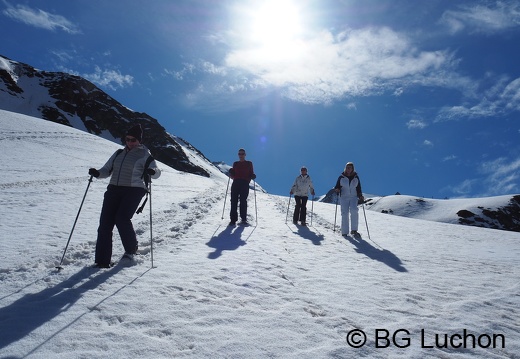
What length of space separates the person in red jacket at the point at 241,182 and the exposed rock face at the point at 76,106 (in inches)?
3834

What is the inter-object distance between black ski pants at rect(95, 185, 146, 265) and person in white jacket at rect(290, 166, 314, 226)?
333 inches

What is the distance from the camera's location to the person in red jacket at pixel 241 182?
11.2m

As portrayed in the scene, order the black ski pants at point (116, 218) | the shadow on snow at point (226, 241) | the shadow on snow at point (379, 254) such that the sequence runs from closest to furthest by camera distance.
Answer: the black ski pants at point (116, 218) < the shadow on snow at point (226, 241) < the shadow on snow at point (379, 254)

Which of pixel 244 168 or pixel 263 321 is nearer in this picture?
pixel 263 321

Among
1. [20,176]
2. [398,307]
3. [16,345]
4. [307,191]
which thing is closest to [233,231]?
[307,191]

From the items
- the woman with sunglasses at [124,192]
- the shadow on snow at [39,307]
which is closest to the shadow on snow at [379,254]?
the woman with sunglasses at [124,192]

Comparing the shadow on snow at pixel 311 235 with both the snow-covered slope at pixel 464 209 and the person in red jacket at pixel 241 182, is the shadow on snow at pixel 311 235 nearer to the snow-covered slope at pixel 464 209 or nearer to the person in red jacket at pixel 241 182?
the person in red jacket at pixel 241 182

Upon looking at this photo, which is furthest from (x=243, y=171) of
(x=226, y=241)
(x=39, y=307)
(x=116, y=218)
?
(x=39, y=307)

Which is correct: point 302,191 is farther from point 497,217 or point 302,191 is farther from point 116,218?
point 497,217

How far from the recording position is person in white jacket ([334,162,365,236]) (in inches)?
431

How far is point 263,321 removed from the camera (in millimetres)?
3607

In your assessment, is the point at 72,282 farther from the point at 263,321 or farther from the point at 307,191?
the point at 307,191

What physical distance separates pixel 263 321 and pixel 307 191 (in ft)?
31.9

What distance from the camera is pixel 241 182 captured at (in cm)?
1125
